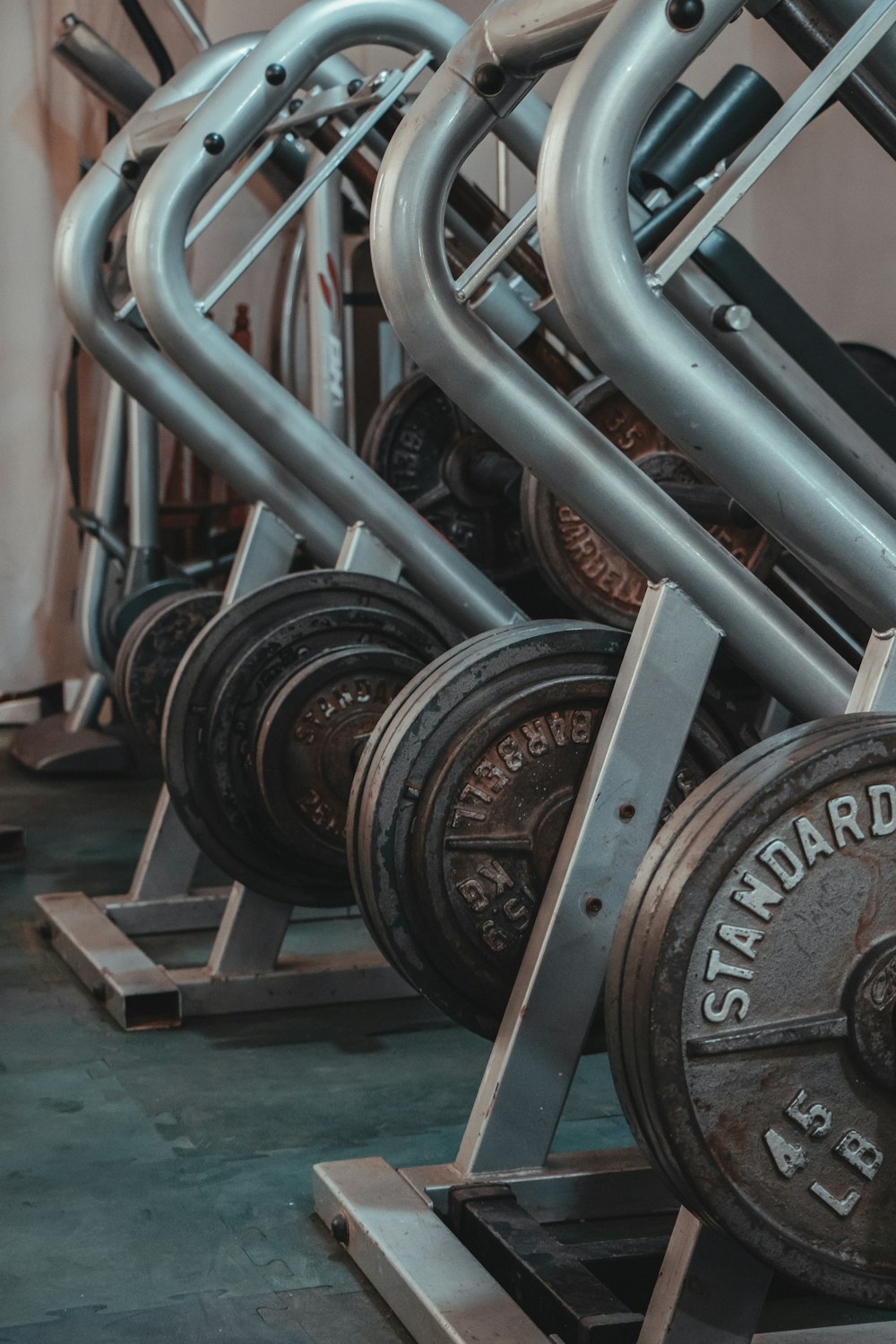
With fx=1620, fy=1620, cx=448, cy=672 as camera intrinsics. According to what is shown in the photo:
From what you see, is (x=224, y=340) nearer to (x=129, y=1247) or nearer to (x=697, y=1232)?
(x=129, y=1247)

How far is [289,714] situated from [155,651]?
1.37m

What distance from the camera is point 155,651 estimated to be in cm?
Result: 400

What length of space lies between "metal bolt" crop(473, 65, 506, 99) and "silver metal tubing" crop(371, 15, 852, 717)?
0.01 metres

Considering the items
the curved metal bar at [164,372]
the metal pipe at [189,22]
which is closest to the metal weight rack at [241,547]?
the curved metal bar at [164,372]

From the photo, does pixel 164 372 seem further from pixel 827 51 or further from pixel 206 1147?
pixel 827 51

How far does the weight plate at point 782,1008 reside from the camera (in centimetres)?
132

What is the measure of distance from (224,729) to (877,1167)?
1.72m

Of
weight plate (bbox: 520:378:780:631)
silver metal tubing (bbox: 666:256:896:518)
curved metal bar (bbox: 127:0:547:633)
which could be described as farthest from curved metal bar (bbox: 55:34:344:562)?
silver metal tubing (bbox: 666:256:896:518)

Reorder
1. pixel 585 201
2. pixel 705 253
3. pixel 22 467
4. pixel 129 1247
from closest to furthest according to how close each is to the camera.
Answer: pixel 585 201, pixel 129 1247, pixel 705 253, pixel 22 467

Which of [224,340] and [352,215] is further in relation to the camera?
[352,215]

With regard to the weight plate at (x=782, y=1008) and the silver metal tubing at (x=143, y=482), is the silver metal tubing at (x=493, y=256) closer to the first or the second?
the weight plate at (x=782, y=1008)

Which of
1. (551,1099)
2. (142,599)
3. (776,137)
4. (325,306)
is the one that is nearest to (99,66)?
(325,306)

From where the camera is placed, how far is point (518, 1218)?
1780 mm

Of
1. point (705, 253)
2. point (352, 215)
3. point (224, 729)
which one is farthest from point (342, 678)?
point (352, 215)
